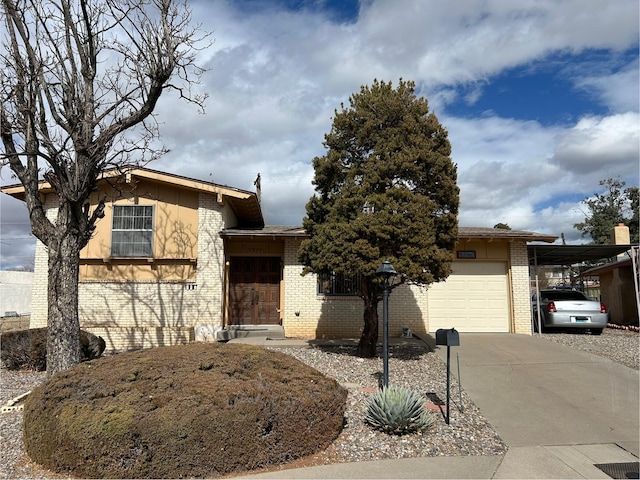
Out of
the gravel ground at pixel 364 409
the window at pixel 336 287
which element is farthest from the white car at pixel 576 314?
the window at pixel 336 287

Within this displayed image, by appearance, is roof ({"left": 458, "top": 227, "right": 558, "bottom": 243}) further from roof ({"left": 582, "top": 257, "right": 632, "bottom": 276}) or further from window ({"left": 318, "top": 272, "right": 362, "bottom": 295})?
roof ({"left": 582, "top": 257, "right": 632, "bottom": 276})

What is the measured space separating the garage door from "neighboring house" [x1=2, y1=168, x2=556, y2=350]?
0.03 meters

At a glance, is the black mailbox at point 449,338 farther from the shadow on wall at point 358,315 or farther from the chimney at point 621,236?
the chimney at point 621,236

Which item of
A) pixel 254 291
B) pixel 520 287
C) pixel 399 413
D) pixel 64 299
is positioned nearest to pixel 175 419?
pixel 399 413

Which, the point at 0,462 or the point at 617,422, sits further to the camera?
the point at 617,422

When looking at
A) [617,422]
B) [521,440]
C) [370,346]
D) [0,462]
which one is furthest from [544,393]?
[0,462]

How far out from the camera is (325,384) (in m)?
6.09

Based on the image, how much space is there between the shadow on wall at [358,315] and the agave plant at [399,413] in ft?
25.1

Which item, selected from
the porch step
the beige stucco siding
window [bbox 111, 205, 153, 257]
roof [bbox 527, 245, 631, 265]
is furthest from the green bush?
roof [bbox 527, 245, 631, 265]

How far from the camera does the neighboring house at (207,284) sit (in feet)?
44.2

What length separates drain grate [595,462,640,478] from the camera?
5099 mm

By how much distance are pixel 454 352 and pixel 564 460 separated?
568cm

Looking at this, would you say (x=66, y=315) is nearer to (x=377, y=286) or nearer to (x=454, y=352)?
(x=377, y=286)

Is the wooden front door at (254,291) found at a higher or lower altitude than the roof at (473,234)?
lower
